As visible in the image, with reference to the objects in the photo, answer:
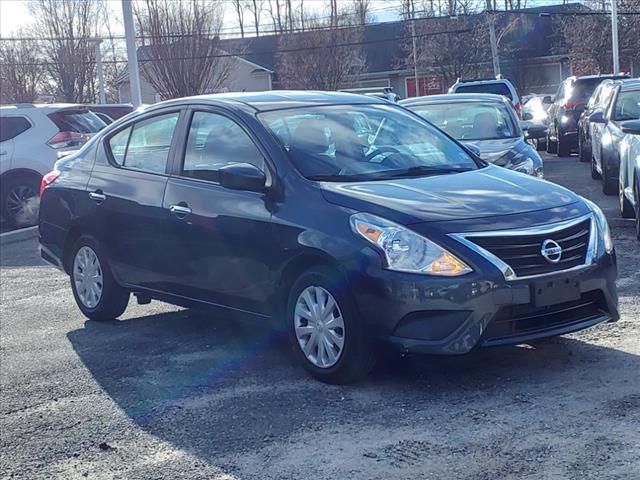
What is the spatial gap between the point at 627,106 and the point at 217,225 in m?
9.19

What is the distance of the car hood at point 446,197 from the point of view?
5.66m

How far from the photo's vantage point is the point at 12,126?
15320mm

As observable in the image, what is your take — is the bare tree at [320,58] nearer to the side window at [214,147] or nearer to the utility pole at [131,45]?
the utility pole at [131,45]

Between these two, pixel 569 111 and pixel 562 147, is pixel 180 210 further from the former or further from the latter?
pixel 562 147

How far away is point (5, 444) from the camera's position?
5.37 m

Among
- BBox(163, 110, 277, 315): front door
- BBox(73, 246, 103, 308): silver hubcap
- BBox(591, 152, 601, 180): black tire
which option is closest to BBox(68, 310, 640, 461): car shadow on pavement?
BBox(163, 110, 277, 315): front door

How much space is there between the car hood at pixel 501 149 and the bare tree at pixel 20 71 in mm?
34984

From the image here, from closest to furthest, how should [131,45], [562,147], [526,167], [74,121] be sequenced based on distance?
[526,167]
[74,121]
[131,45]
[562,147]

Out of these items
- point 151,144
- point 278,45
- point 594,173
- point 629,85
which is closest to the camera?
point 151,144

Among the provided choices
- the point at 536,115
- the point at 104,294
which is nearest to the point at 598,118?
the point at 104,294

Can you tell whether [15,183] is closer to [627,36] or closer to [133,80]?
[133,80]

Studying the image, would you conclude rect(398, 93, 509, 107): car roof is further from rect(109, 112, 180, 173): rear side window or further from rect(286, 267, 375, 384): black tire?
rect(286, 267, 375, 384): black tire

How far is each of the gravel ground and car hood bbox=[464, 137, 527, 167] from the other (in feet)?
12.3

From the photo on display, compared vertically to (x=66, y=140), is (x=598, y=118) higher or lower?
lower
